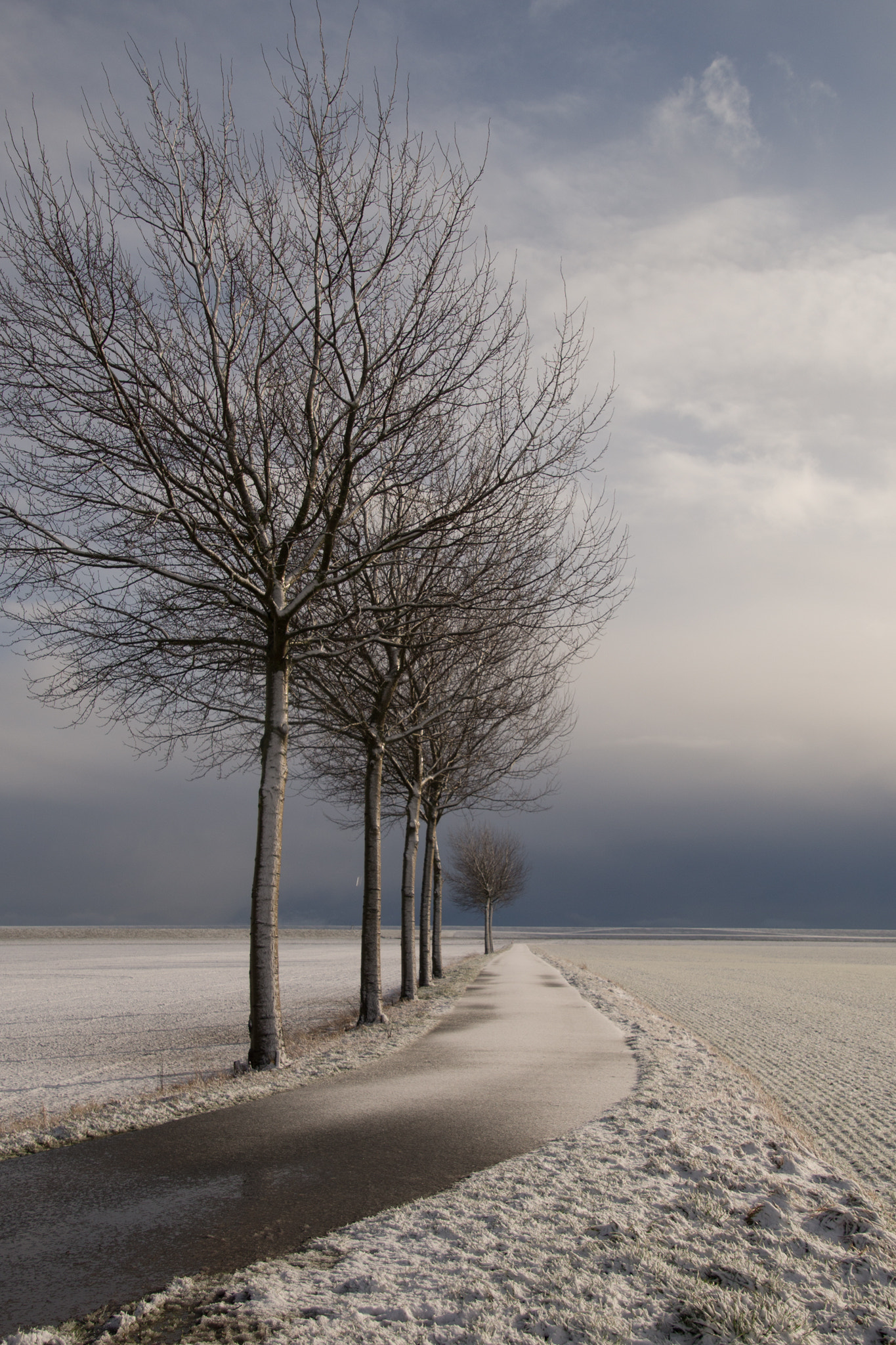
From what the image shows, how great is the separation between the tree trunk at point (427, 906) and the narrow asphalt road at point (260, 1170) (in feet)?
40.8

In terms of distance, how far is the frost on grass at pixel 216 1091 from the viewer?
591cm

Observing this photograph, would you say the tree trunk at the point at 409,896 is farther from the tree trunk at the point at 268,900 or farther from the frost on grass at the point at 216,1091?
the tree trunk at the point at 268,900

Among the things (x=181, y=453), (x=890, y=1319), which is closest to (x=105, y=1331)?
(x=890, y=1319)

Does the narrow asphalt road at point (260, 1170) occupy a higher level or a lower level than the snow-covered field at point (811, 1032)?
higher

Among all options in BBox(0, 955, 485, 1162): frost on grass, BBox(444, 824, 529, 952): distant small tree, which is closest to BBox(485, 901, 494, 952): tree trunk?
BBox(444, 824, 529, 952): distant small tree

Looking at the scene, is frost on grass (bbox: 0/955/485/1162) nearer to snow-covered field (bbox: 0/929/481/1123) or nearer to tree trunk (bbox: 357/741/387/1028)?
tree trunk (bbox: 357/741/387/1028)

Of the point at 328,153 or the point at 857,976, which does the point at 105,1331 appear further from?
the point at 857,976

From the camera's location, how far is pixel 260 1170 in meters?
4.94

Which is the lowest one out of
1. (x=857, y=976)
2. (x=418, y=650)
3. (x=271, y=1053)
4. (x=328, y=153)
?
(x=857, y=976)

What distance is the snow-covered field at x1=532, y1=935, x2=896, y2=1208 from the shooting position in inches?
329

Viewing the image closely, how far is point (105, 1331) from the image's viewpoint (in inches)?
122

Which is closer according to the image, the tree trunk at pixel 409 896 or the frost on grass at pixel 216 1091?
the frost on grass at pixel 216 1091

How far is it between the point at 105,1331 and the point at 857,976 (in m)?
41.8

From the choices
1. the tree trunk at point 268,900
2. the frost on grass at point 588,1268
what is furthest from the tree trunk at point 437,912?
the frost on grass at point 588,1268
